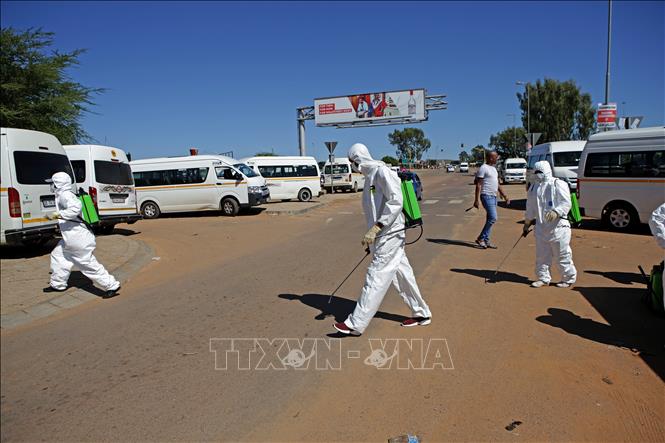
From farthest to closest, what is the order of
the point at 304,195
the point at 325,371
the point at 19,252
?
the point at 304,195 < the point at 325,371 < the point at 19,252

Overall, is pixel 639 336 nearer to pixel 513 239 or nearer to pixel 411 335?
pixel 411 335

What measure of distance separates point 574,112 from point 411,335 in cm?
6100

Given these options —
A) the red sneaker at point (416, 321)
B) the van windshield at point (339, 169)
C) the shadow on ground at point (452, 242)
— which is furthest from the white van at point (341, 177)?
the red sneaker at point (416, 321)

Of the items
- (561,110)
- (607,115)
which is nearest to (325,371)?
(607,115)

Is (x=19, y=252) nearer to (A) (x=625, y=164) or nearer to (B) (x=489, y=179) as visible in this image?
(B) (x=489, y=179)

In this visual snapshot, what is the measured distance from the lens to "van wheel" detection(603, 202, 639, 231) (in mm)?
10867

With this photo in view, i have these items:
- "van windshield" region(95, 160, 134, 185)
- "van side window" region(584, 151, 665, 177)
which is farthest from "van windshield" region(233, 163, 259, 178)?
"van side window" region(584, 151, 665, 177)

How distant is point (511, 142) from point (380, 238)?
8042 cm

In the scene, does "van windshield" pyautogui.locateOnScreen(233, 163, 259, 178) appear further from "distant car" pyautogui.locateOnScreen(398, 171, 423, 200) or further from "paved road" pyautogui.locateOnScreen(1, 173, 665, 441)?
"paved road" pyautogui.locateOnScreen(1, 173, 665, 441)

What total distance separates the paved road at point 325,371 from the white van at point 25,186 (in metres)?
0.41

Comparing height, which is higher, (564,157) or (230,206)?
(564,157)

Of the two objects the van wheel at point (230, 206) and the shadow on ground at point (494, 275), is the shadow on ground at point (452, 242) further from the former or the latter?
the van wheel at point (230, 206)

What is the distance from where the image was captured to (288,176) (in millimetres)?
22578

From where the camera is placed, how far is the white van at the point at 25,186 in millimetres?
1608
